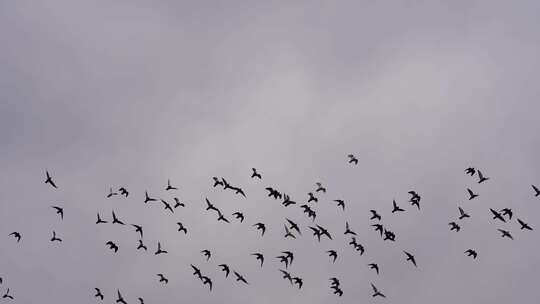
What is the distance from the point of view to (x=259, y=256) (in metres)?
124

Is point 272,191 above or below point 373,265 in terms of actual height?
above

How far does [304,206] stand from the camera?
12194 cm

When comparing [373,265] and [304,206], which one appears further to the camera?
[373,265]

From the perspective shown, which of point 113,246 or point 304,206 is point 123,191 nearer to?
point 113,246

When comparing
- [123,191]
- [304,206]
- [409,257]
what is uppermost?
[123,191]

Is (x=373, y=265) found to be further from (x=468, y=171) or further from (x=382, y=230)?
(x=468, y=171)

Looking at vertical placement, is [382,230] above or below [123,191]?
below

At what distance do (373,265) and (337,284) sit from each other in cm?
749

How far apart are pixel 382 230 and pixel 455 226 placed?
12.5 m

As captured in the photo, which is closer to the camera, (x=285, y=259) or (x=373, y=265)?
(x=285, y=259)

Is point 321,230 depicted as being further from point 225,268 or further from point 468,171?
point 468,171

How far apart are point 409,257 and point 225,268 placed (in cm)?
3220

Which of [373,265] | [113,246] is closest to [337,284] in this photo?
[373,265]

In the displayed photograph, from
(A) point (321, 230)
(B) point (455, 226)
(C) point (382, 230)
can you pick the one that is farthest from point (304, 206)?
(B) point (455, 226)
